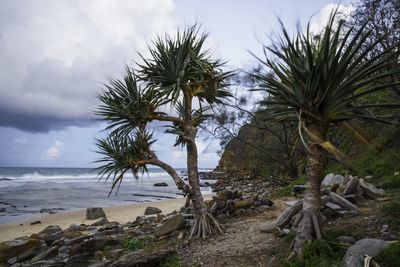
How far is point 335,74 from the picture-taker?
5.05 m

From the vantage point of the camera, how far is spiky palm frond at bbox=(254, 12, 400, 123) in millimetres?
4969

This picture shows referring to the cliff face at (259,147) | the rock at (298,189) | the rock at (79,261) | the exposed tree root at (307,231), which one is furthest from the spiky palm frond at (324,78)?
the cliff face at (259,147)

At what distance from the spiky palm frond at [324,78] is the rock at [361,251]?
174cm

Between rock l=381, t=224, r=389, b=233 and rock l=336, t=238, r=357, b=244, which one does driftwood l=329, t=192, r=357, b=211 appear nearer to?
rock l=381, t=224, r=389, b=233

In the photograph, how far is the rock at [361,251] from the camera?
4410 millimetres

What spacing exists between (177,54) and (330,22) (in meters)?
4.21

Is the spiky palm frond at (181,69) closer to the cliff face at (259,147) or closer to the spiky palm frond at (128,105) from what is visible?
the spiky palm frond at (128,105)

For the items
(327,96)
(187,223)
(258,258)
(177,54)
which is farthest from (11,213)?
(327,96)

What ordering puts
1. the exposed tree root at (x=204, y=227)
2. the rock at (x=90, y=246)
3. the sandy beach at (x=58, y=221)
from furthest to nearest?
the sandy beach at (x=58, y=221), the rock at (x=90, y=246), the exposed tree root at (x=204, y=227)

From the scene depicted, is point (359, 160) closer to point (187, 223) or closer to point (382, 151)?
point (382, 151)

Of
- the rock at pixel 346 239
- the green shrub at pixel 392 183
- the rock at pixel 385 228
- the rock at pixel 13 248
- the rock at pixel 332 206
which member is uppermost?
the green shrub at pixel 392 183

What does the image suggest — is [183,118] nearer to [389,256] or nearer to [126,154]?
[126,154]

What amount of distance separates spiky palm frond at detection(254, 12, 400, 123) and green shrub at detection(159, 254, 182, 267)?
3.34 metres

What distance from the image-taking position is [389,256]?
4293 mm
